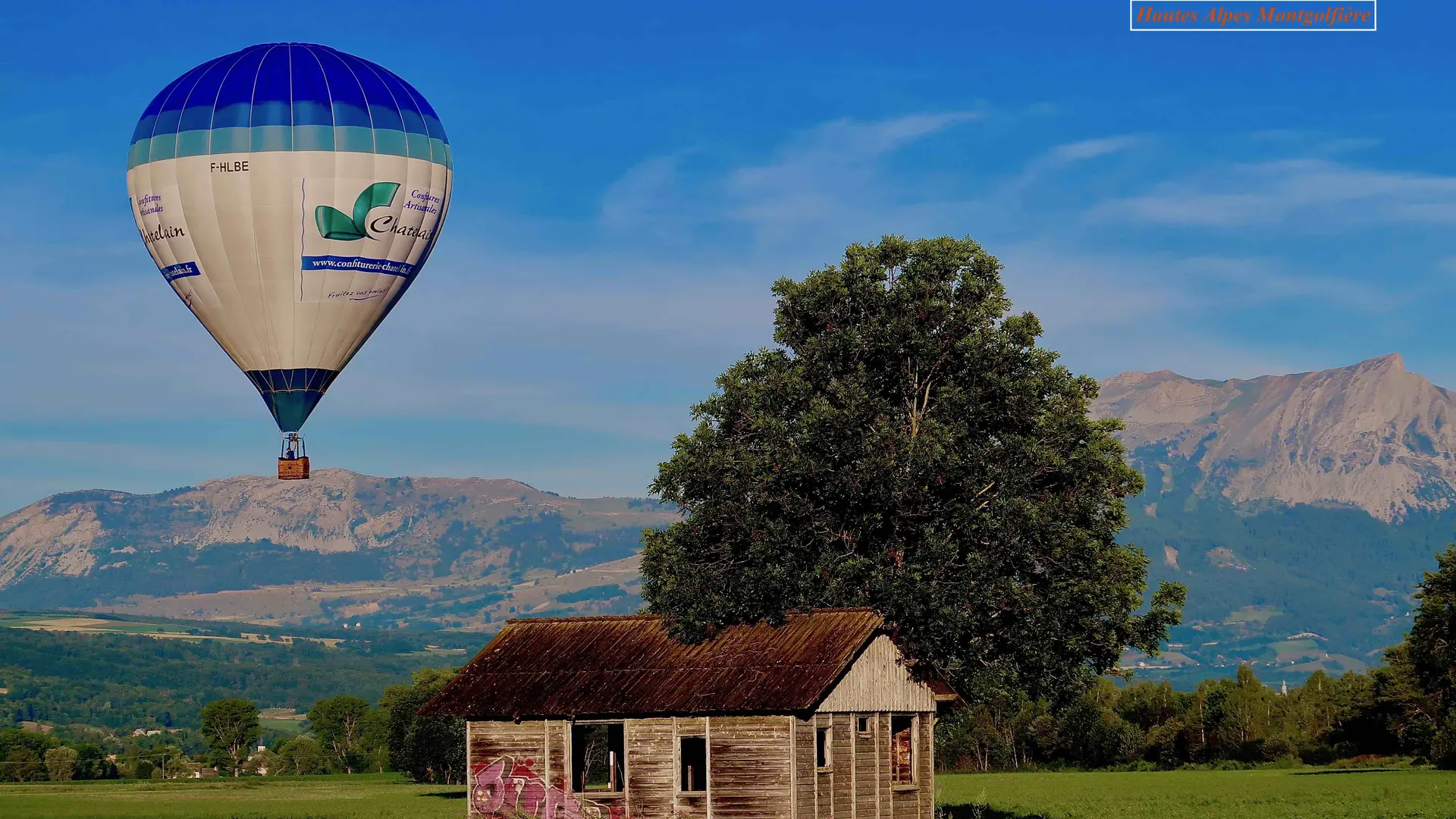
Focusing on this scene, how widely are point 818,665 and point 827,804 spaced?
3.92 metres

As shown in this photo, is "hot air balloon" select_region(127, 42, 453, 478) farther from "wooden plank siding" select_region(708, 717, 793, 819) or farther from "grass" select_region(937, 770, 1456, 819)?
"grass" select_region(937, 770, 1456, 819)

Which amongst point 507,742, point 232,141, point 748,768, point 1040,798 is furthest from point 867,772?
point 1040,798

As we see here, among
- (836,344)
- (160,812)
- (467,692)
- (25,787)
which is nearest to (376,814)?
(160,812)

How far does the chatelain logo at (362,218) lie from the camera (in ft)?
197

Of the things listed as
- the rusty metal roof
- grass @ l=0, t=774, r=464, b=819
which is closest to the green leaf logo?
the rusty metal roof

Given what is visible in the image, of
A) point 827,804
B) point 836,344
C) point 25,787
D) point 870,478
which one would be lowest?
point 25,787

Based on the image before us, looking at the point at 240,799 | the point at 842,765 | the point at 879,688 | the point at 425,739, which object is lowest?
the point at 240,799

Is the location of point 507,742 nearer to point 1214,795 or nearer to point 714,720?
point 714,720

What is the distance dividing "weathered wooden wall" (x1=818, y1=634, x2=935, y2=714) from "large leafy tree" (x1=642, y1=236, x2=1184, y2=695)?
1.12 meters

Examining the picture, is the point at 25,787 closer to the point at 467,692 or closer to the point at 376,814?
the point at 376,814

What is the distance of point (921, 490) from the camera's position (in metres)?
51.2

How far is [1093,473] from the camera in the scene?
52875mm

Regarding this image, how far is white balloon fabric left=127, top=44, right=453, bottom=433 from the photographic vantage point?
2328 inches

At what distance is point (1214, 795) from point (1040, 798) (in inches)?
344
